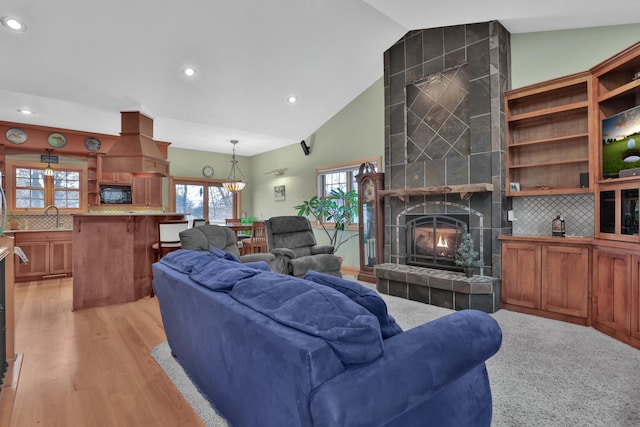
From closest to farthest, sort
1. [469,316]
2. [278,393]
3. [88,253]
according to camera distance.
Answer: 1. [278,393]
2. [469,316]
3. [88,253]

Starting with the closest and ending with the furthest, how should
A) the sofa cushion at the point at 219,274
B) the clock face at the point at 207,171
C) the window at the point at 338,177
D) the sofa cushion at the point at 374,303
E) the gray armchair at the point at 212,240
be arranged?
the sofa cushion at the point at 374,303 → the sofa cushion at the point at 219,274 → the gray armchair at the point at 212,240 → the window at the point at 338,177 → the clock face at the point at 207,171

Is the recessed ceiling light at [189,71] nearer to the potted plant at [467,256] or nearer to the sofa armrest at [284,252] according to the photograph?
the sofa armrest at [284,252]

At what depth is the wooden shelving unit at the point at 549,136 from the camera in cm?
339

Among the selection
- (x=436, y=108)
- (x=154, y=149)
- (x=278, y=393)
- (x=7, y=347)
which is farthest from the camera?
(x=154, y=149)

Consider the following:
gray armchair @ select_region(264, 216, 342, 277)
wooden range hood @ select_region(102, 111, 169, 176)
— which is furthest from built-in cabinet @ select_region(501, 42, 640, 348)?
wooden range hood @ select_region(102, 111, 169, 176)

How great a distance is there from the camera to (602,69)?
3.07 m

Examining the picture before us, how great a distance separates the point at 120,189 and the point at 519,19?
22.9 ft

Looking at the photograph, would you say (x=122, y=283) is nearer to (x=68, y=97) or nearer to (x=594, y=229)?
(x=68, y=97)

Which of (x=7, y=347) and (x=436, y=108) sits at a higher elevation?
(x=436, y=108)

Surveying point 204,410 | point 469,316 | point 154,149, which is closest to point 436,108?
point 469,316

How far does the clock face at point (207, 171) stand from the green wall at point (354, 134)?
126 millimetres

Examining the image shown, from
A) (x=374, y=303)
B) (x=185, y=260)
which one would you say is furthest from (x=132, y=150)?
(x=374, y=303)

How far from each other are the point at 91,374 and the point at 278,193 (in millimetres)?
6018

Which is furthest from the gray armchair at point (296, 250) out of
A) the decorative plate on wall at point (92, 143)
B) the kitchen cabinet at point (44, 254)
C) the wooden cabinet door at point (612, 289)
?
the decorative plate on wall at point (92, 143)
